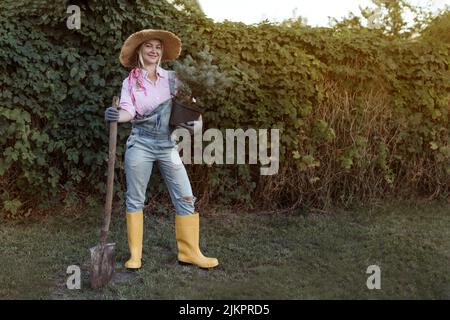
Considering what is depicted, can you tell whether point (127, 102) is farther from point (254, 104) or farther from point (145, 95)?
point (254, 104)

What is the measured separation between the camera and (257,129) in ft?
20.1

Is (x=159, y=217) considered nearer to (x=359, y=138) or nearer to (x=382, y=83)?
(x=359, y=138)

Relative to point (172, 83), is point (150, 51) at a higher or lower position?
higher

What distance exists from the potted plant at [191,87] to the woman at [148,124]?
0.38 ft

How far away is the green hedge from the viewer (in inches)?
227

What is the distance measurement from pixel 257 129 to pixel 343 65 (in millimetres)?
1195

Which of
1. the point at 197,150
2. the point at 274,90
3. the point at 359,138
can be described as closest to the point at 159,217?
the point at 197,150

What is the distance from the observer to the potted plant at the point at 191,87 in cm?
423

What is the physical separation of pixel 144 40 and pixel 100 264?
1.65 metres

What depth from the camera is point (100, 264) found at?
432 centimetres

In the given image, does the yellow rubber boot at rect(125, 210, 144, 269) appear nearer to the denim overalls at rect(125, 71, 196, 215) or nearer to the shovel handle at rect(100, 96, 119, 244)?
the denim overalls at rect(125, 71, 196, 215)

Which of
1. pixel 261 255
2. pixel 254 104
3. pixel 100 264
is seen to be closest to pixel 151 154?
pixel 100 264

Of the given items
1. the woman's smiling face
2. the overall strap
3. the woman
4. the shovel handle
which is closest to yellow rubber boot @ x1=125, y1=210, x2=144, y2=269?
the woman
